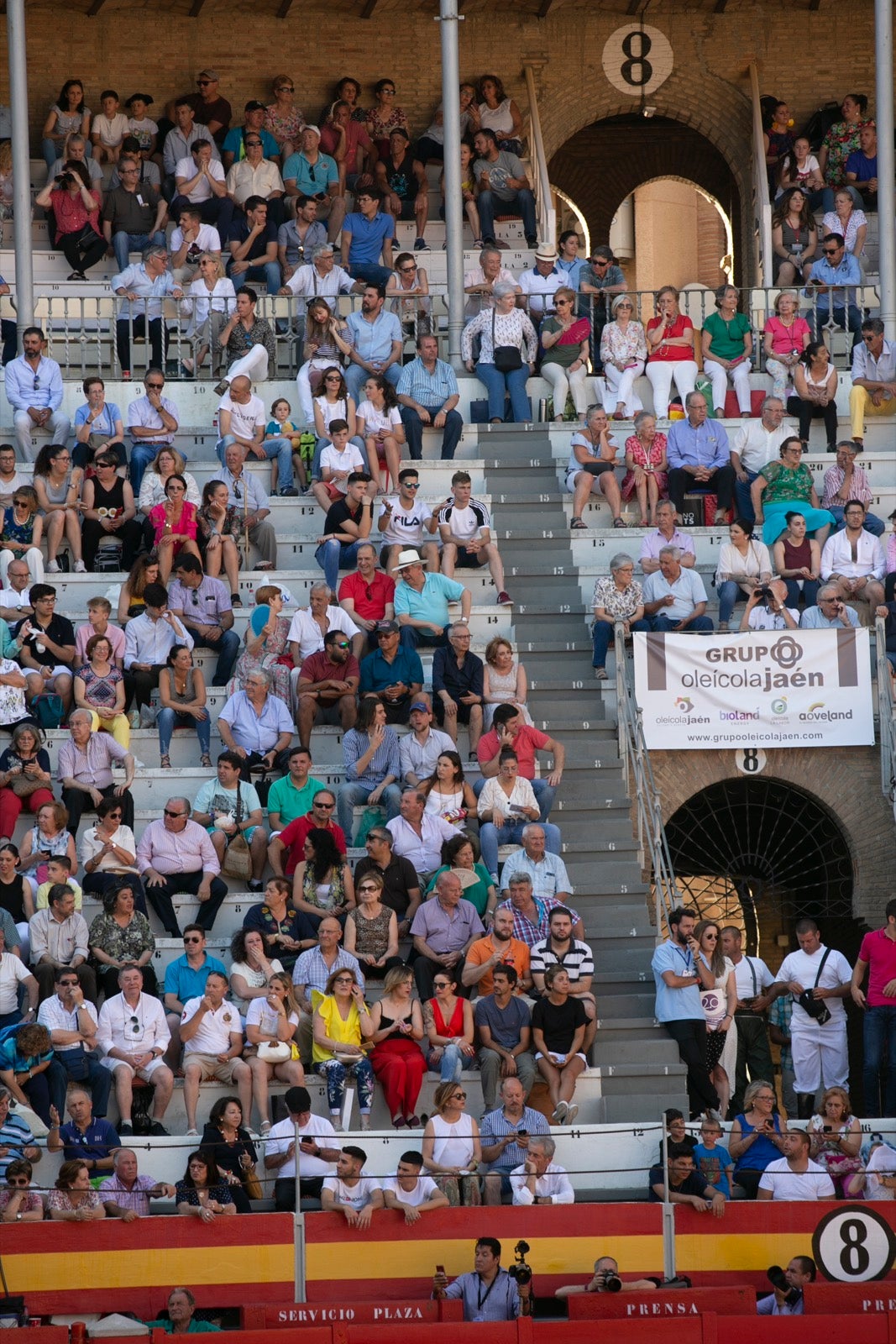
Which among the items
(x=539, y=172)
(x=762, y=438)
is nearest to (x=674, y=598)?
(x=762, y=438)

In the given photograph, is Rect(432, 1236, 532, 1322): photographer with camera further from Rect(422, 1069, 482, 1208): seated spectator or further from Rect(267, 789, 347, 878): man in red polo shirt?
Rect(267, 789, 347, 878): man in red polo shirt

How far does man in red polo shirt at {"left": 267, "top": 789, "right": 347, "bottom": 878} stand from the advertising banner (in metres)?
2.84

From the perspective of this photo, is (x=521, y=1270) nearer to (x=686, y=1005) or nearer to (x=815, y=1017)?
(x=686, y=1005)

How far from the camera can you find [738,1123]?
44.2 feet

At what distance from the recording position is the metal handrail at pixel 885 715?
16531 millimetres

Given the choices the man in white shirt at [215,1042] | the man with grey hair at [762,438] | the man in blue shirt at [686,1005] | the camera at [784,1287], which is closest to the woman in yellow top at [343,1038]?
the man in white shirt at [215,1042]

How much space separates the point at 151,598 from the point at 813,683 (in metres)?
4.73

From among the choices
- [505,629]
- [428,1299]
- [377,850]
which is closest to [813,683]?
[505,629]

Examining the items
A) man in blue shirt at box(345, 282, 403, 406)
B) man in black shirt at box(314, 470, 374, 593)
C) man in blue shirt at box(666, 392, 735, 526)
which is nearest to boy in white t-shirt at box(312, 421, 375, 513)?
man in black shirt at box(314, 470, 374, 593)

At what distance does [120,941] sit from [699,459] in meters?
6.75

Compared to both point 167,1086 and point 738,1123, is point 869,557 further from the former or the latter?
point 167,1086

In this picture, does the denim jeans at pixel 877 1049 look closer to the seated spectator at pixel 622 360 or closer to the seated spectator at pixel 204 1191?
the seated spectator at pixel 204 1191

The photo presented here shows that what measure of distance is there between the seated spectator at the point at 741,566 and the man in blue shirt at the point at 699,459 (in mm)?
1010

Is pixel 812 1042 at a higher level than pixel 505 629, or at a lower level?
lower
